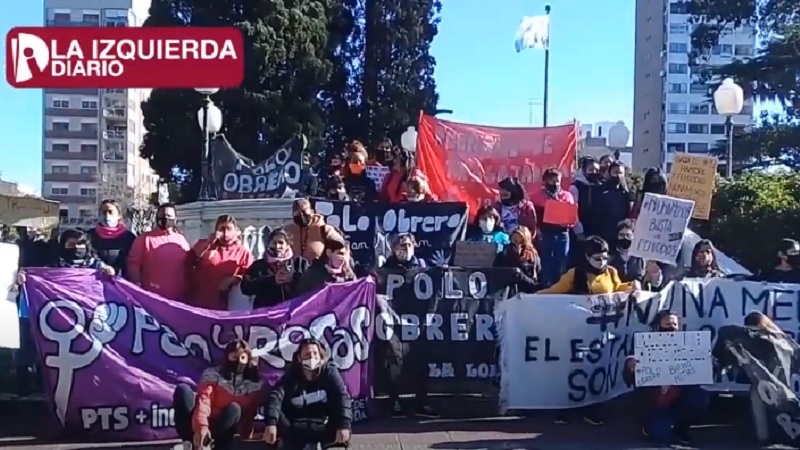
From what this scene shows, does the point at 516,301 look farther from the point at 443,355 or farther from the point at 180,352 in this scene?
the point at 180,352

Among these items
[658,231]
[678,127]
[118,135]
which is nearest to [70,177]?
[118,135]

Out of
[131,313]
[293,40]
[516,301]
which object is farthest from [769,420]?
[293,40]

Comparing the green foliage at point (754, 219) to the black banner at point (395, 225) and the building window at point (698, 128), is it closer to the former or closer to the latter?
the black banner at point (395, 225)

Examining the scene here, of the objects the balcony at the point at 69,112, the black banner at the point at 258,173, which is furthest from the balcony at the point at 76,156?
the black banner at the point at 258,173

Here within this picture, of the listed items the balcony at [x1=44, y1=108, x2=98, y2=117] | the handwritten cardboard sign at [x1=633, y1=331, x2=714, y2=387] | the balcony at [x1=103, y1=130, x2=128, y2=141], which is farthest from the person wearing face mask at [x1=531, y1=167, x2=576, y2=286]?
the balcony at [x1=44, y1=108, x2=98, y2=117]

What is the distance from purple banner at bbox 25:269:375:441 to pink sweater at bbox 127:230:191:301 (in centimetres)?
55

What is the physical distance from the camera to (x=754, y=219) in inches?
657

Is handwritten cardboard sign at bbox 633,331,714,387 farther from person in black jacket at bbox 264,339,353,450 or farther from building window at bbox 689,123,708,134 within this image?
building window at bbox 689,123,708,134

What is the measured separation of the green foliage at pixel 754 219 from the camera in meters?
16.3

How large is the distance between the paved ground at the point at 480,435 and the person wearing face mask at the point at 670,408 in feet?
0.44

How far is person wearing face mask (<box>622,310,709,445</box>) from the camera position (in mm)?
8594

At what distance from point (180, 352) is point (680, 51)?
101980 mm

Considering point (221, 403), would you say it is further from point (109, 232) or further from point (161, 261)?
point (109, 232)

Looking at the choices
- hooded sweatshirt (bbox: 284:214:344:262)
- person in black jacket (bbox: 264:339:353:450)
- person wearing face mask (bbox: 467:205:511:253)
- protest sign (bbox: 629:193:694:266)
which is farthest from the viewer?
person wearing face mask (bbox: 467:205:511:253)
